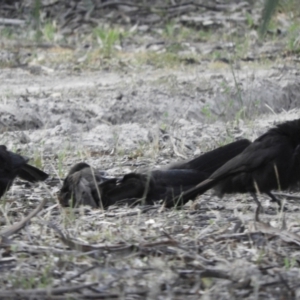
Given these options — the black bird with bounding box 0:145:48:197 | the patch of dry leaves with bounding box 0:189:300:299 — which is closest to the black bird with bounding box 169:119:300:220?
the patch of dry leaves with bounding box 0:189:300:299

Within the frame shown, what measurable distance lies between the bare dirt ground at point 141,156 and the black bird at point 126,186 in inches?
5.2

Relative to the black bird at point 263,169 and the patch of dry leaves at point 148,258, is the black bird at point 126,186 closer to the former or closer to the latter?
the black bird at point 263,169

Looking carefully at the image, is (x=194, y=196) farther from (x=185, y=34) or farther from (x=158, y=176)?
(x=185, y=34)

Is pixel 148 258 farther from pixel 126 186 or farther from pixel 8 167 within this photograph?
pixel 8 167

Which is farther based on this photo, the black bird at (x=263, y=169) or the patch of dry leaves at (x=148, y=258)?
the black bird at (x=263, y=169)

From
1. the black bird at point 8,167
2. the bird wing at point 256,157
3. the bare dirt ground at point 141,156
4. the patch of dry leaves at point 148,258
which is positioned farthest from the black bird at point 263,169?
the black bird at point 8,167

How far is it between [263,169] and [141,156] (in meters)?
1.66

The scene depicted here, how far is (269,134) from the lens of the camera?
5.46m

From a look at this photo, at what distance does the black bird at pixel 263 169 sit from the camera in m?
5.32

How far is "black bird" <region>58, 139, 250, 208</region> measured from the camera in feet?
17.6

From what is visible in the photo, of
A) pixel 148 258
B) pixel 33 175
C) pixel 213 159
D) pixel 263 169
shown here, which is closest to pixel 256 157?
pixel 263 169

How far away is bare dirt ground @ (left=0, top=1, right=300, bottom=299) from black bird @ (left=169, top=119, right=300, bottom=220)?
0.12 metres

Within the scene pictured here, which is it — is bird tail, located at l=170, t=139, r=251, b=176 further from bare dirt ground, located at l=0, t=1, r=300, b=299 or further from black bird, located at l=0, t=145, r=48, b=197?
black bird, located at l=0, t=145, r=48, b=197

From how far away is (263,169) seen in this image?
537cm
